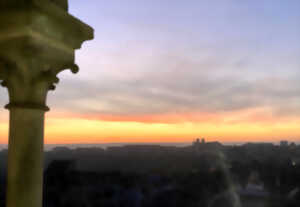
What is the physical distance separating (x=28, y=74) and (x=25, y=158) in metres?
0.50

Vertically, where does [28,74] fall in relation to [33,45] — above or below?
below

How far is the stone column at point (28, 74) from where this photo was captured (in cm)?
198

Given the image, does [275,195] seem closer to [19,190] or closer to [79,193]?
[79,193]

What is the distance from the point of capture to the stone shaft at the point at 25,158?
6.53 ft

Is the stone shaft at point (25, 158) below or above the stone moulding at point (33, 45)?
below

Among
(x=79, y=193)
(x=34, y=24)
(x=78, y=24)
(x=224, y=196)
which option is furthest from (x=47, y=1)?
(x=224, y=196)

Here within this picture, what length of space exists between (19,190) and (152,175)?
125 ft

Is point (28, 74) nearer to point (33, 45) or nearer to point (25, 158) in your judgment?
point (33, 45)

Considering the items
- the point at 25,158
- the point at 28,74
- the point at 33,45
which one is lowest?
the point at 25,158

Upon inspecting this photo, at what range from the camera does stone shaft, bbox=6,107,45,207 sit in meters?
1.99

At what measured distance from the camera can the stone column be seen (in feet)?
6.49

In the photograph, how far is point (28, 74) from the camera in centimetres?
209

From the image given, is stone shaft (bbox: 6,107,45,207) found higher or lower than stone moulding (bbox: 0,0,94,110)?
lower

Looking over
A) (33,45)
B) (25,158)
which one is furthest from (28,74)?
(25,158)
